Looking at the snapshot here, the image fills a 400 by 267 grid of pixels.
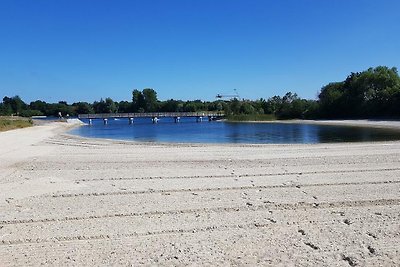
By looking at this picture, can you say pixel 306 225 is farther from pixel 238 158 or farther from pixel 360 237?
pixel 238 158

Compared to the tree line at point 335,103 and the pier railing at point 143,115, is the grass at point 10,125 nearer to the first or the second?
the pier railing at point 143,115

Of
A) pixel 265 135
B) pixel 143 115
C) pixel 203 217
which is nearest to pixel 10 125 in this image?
pixel 265 135

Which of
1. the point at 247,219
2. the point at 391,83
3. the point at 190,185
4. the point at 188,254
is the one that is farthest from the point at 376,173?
the point at 391,83

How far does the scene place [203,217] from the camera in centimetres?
727

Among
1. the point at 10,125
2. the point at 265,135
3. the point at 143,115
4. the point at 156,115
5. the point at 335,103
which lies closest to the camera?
the point at 265,135

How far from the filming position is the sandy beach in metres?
5.36

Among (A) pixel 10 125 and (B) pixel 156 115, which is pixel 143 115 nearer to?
(B) pixel 156 115

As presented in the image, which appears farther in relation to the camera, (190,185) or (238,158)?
(238,158)

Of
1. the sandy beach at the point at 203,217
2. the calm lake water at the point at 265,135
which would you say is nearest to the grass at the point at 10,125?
the calm lake water at the point at 265,135

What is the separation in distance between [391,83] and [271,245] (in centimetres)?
9431

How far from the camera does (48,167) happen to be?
1470 centimetres

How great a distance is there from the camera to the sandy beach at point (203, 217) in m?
5.36

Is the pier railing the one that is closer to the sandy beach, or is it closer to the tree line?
the tree line

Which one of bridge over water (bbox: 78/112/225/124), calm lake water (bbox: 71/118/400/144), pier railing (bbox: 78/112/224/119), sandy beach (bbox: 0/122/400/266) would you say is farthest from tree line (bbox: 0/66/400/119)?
sandy beach (bbox: 0/122/400/266)
